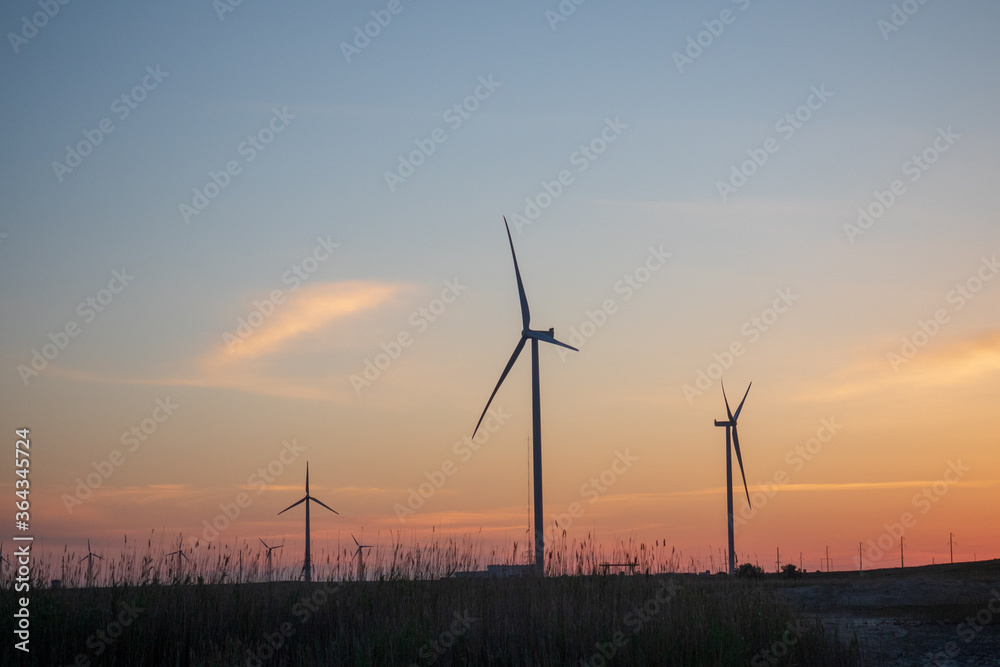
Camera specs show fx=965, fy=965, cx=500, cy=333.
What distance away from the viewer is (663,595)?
26.2 meters

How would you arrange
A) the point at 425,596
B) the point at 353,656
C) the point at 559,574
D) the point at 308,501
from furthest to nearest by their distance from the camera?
the point at 308,501 < the point at 559,574 < the point at 425,596 < the point at 353,656

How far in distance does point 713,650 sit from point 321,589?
411 inches

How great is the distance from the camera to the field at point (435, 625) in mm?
21891

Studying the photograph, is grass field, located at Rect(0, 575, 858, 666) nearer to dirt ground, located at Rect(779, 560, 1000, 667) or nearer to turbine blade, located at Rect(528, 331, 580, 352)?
dirt ground, located at Rect(779, 560, 1000, 667)

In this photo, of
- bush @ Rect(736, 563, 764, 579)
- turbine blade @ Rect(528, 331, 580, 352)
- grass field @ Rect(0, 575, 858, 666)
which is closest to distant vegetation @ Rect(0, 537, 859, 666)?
grass field @ Rect(0, 575, 858, 666)

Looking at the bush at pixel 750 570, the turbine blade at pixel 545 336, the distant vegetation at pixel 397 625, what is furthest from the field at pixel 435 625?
the bush at pixel 750 570

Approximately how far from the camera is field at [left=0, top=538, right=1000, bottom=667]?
71.8 feet

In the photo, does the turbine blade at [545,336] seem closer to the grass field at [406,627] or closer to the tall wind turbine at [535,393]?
the tall wind turbine at [535,393]

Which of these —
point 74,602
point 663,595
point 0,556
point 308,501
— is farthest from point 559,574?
point 308,501

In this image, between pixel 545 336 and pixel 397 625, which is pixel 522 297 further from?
pixel 397 625

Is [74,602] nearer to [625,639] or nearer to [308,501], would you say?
[625,639]

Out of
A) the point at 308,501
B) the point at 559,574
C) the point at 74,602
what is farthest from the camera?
the point at 308,501

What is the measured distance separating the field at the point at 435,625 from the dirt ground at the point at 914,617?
0.10 m

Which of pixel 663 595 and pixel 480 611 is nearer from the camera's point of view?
pixel 480 611
